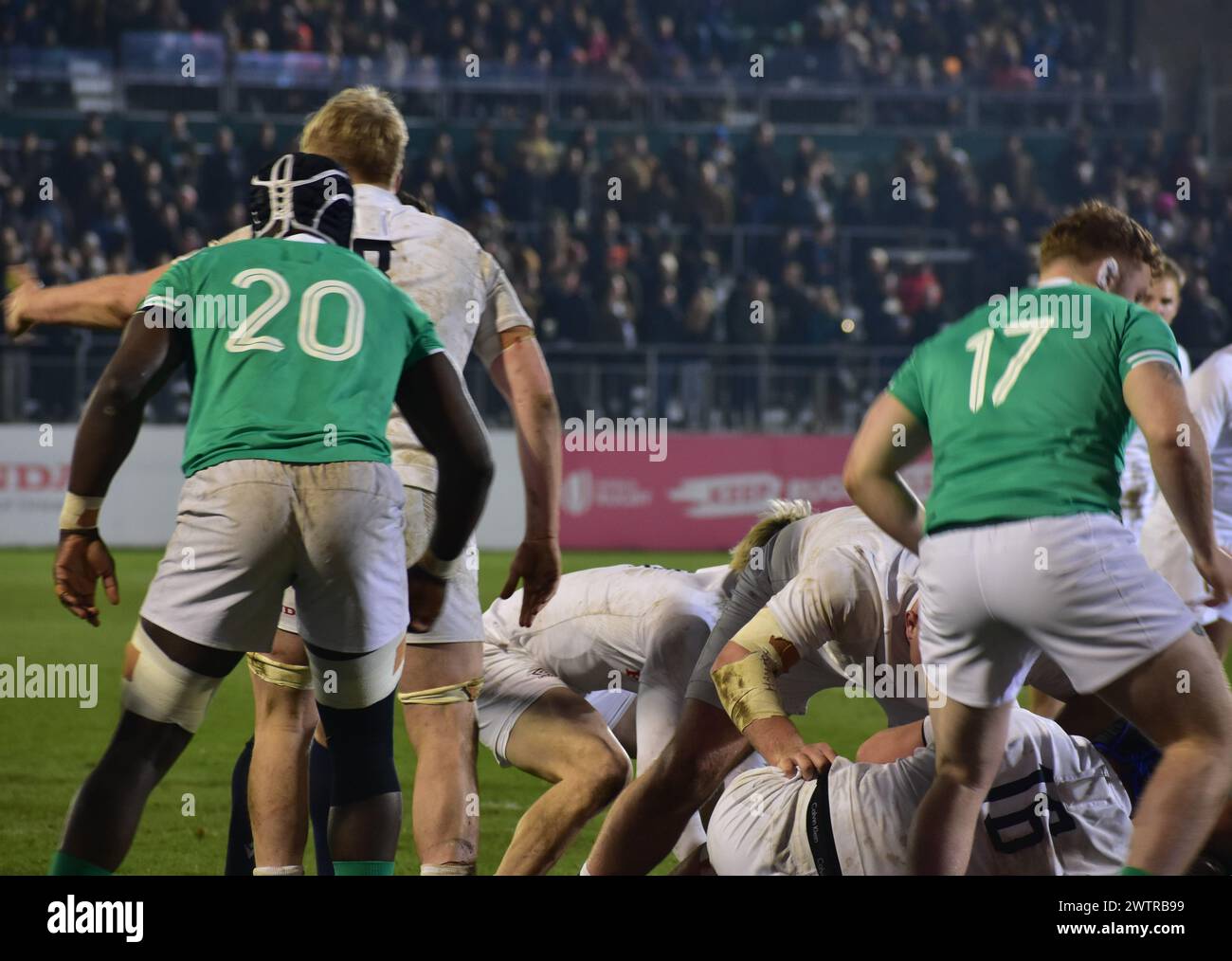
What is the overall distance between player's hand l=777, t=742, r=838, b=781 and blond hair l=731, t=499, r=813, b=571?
0.93 m

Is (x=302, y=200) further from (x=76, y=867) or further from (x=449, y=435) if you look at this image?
(x=76, y=867)

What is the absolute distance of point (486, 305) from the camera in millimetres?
4723

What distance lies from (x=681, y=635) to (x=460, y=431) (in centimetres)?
132

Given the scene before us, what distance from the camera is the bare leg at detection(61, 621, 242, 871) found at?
3.49 m

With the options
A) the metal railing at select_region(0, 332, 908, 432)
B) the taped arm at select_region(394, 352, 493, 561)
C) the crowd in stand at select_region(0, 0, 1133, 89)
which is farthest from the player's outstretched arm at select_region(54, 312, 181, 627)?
the crowd in stand at select_region(0, 0, 1133, 89)

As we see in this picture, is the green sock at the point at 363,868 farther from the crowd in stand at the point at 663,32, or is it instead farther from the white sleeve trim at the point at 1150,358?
the crowd in stand at the point at 663,32

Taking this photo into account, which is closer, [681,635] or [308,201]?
[308,201]

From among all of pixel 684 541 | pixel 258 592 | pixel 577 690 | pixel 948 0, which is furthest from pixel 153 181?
pixel 258 592

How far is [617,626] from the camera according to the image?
5102mm

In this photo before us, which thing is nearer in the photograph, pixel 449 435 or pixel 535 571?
pixel 449 435


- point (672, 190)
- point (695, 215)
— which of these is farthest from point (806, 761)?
point (672, 190)

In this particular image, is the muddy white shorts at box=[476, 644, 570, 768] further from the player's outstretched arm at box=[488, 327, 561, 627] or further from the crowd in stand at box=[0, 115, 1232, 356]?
the crowd in stand at box=[0, 115, 1232, 356]

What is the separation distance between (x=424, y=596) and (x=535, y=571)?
487 millimetres

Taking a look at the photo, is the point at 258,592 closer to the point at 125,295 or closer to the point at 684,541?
the point at 125,295
